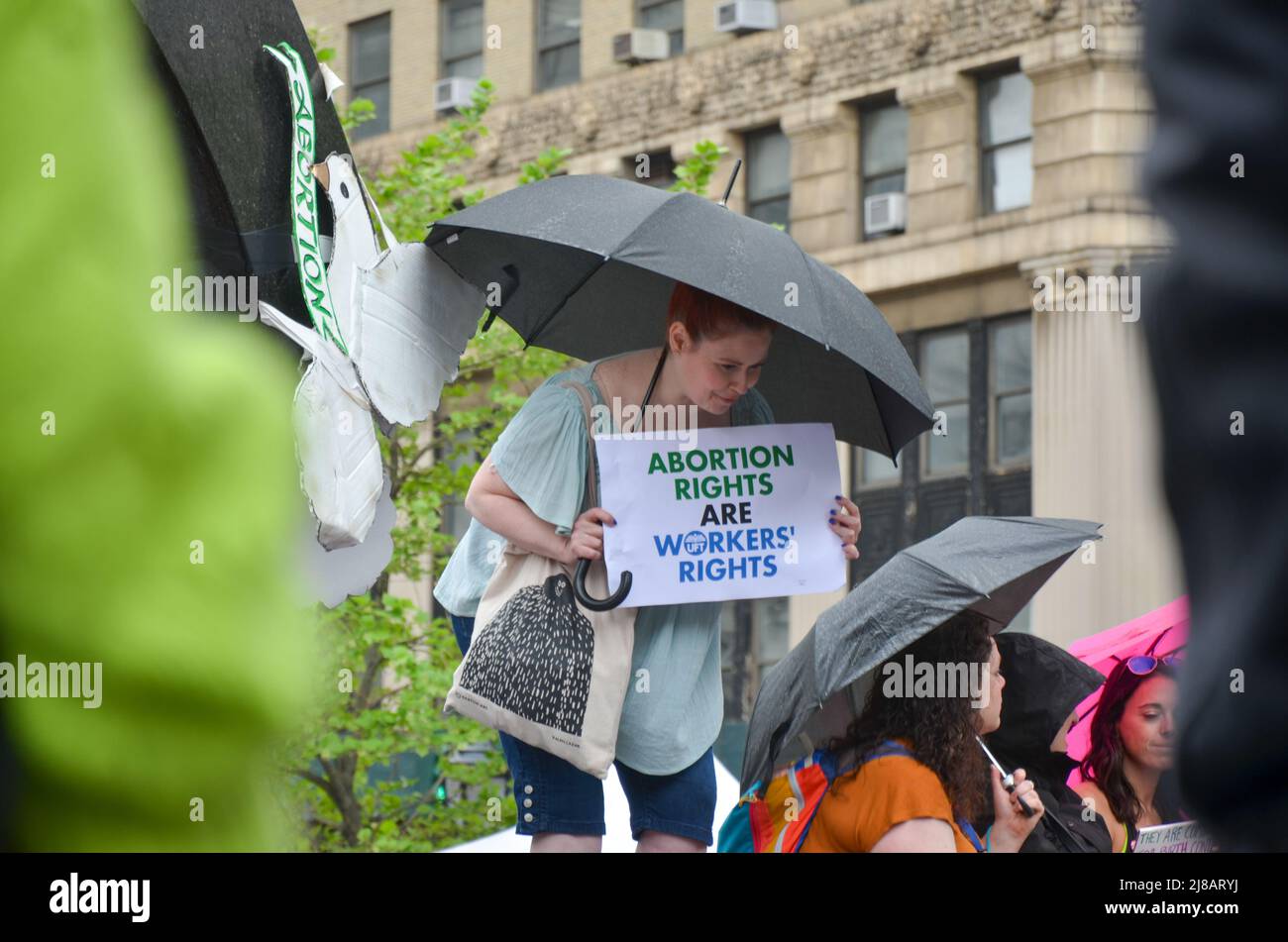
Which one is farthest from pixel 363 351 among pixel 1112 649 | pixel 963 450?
pixel 963 450

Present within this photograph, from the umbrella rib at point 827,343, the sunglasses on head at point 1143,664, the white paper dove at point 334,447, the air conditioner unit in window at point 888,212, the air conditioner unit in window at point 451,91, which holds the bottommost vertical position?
the sunglasses on head at point 1143,664

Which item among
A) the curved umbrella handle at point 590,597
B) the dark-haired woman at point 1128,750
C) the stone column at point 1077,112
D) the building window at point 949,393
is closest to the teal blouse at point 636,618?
the curved umbrella handle at point 590,597

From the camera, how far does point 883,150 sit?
84.5ft

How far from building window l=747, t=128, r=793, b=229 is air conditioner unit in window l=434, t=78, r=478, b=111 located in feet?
14.7

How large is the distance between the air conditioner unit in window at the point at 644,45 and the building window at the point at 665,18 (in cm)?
11

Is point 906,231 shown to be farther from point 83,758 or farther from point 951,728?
point 83,758

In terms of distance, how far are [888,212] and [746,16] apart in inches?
134

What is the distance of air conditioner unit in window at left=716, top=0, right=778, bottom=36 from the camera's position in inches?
1049

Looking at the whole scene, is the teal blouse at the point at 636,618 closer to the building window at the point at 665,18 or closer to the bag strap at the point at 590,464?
the bag strap at the point at 590,464

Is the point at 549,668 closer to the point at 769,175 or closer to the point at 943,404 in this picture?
the point at 943,404

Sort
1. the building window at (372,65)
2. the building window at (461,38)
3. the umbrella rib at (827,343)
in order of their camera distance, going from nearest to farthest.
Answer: the umbrella rib at (827,343) → the building window at (461,38) → the building window at (372,65)

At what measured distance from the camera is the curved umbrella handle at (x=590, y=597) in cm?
468

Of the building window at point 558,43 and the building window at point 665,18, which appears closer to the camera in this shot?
the building window at point 665,18
